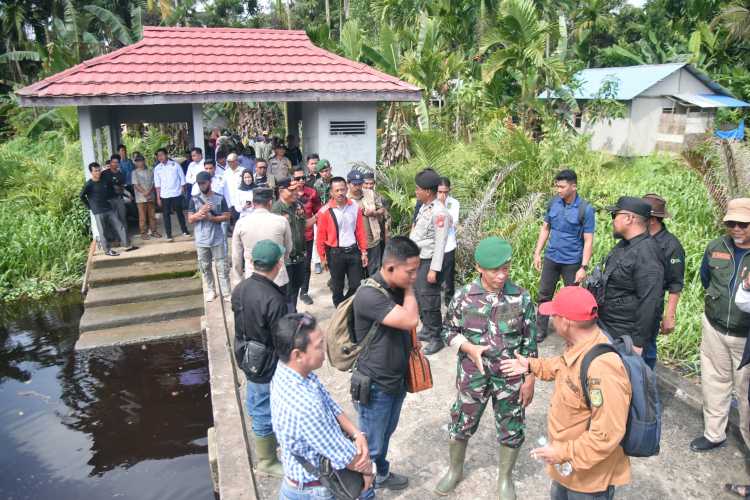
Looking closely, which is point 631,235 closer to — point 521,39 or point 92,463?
point 92,463

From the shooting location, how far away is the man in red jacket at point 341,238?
21.0 ft

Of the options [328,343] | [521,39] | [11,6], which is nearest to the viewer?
[328,343]

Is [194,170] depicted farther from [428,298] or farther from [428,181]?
[428,181]

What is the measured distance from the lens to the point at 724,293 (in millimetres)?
4102

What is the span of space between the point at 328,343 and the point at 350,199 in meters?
3.33

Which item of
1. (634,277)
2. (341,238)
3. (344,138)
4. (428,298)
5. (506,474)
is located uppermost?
(344,138)

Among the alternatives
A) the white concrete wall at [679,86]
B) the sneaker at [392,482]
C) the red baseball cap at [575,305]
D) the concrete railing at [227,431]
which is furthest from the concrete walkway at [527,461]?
the white concrete wall at [679,86]

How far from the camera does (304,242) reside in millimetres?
6488

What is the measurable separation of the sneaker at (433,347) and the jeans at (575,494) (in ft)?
10.1

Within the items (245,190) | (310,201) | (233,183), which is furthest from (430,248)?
(233,183)

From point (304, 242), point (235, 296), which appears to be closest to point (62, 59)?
point (304, 242)

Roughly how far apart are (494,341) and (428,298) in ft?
8.29

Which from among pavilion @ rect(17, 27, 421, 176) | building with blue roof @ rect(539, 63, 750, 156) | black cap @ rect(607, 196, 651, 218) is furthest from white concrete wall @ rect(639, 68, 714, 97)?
black cap @ rect(607, 196, 651, 218)

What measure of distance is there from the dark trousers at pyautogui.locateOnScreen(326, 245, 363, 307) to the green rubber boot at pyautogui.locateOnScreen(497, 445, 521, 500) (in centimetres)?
334
